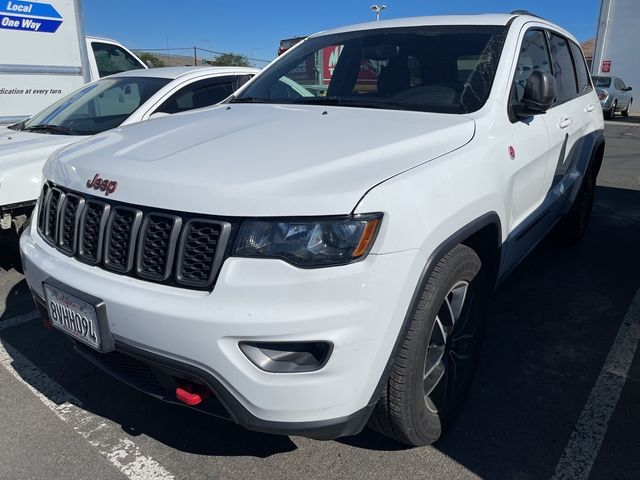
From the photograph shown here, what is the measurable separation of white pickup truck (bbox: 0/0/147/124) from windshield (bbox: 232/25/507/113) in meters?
4.68

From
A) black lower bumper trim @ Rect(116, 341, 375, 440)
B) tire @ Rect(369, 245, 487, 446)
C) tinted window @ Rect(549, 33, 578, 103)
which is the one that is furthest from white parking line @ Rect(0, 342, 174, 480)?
tinted window @ Rect(549, 33, 578, 103)

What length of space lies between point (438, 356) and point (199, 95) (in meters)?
3.82

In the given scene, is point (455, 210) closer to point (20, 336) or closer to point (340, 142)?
point (340, 142)

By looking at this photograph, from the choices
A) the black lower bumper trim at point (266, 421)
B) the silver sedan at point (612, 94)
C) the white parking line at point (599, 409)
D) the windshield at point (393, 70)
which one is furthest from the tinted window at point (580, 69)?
the silver sedan at point (612, 94)

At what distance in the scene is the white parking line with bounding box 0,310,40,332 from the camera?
3763 mm

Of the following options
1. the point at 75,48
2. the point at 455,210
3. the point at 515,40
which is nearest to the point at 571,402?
the point at 455,210

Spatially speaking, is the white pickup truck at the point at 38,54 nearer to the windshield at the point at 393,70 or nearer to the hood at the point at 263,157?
the windshield at the point at 393,70

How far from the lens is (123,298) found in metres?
1.96

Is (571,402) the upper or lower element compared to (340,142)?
lower

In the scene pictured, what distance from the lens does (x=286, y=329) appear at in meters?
1.75

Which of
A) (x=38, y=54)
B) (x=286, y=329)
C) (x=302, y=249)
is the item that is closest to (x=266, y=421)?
(x=286, y=329)

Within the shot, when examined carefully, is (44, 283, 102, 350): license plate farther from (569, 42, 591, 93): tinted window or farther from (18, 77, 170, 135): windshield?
(569, 42, 591, 93): tinted window

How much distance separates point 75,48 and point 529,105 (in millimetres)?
6562

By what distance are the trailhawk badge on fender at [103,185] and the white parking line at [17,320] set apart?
2.07 meters
